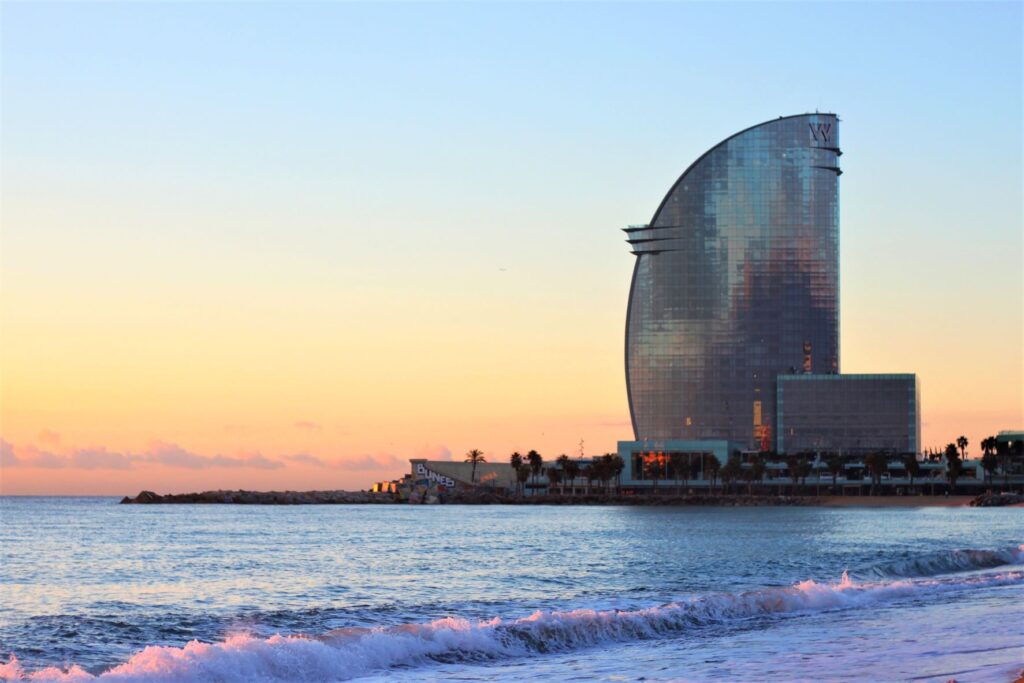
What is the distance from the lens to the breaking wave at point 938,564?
51594mm

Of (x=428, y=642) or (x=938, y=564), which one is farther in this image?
(x=938, y=564)

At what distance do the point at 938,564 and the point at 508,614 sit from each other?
2619 centimetres

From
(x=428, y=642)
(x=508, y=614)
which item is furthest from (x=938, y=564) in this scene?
(x=428, y=642)

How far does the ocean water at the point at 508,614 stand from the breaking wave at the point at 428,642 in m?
0.05

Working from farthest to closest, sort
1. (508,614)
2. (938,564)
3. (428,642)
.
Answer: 1. (938,564)
2. (508,614)
3. (428,642)

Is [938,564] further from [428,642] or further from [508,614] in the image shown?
[428,642]

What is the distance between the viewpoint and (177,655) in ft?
77.1

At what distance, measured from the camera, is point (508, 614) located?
35125mm

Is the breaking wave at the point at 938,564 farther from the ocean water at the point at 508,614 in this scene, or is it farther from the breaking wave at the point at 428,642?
the breaking wave at the point at 428,642

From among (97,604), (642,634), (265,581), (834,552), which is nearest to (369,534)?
(834,552)

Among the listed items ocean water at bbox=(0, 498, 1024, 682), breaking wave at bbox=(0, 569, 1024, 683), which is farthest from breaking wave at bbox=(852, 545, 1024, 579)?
breaking wave at bbox=(0, 569, 1024, 683)

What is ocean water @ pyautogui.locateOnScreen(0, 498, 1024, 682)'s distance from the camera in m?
24.2

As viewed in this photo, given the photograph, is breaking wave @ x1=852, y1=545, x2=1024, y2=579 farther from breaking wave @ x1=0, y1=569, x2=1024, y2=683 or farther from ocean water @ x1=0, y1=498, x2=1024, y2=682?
breaking wave @ x1=0, y1=569, x2=1024, y2=683

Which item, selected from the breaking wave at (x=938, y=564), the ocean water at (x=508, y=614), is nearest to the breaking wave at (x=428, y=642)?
the ocean water at (x=508, y=614)
